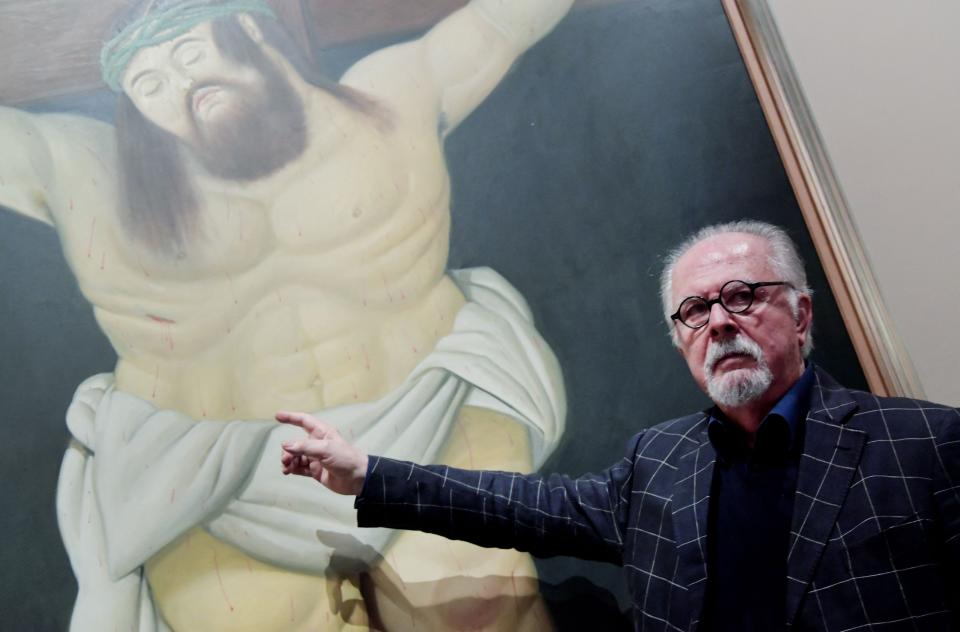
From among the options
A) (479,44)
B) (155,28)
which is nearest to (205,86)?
(155,28)

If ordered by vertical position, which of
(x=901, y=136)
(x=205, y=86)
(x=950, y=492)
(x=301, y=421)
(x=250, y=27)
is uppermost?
(x=250, y=27)

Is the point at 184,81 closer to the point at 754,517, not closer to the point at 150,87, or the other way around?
the point at 150,87

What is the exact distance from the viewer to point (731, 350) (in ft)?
4.35

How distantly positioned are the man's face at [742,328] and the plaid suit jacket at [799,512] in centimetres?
8

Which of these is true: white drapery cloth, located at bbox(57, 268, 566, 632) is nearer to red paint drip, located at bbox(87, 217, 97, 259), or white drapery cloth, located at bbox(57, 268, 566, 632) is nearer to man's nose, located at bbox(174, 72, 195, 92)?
red paint drip, located at bbox(87, 217, 97, 259)

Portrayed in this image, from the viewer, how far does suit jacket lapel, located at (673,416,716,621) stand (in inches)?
48.8

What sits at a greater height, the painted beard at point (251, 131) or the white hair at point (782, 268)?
the painted beard at point (251, 131)

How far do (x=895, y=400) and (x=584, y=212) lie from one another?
732 millimetres

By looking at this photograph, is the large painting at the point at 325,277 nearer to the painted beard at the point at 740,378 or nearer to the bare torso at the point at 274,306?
the bare torso at the point at 274,306

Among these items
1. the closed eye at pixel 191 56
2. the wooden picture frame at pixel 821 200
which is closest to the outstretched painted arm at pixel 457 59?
the closed eye at pixel 191 56

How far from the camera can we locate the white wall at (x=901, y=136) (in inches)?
71.1

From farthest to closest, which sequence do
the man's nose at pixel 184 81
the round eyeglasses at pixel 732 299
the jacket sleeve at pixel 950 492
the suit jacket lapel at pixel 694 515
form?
the man's nose at pixel 184 81, the round eyeglasses at pixel 732 299, the suit jacket lapel at pixel 694 515, the jacket sleeve at pixel 950 492

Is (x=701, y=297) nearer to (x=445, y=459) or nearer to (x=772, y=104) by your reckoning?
(x=445, y=459)

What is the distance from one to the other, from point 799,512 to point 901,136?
111cm
